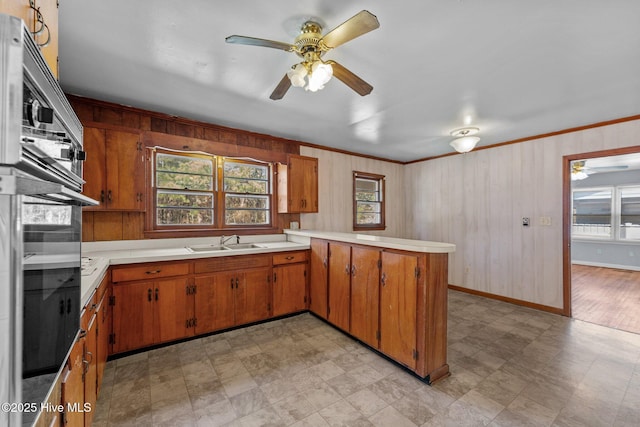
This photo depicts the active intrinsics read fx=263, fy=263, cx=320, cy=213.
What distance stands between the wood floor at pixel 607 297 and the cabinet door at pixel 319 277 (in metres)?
3.37

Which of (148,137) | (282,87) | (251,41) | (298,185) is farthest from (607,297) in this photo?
(148,137)

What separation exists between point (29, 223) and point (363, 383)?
2.27 m

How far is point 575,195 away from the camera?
23.7 feet

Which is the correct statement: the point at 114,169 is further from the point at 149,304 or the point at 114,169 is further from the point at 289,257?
the point at 289,257

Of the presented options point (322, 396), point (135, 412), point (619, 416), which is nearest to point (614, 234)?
point (619, 416)

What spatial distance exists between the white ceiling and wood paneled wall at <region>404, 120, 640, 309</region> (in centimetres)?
40

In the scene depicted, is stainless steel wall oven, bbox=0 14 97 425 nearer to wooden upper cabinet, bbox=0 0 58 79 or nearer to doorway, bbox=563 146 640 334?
wooden upper cabinet, bbox=0 0 58 79

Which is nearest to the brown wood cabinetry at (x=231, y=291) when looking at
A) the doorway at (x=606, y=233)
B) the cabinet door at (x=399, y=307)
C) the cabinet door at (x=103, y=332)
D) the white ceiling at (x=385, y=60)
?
the cabinet door at (x=103, y=332)

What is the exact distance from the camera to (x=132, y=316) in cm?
247

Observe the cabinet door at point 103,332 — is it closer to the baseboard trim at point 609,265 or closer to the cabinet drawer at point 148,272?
the cabinet drawer at point 148,272

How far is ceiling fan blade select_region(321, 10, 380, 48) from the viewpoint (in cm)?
131

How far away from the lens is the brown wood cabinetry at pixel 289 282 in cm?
329

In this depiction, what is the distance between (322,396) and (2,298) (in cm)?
200

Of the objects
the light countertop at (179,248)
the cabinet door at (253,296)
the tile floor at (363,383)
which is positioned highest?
the light countertop at (179,248)
